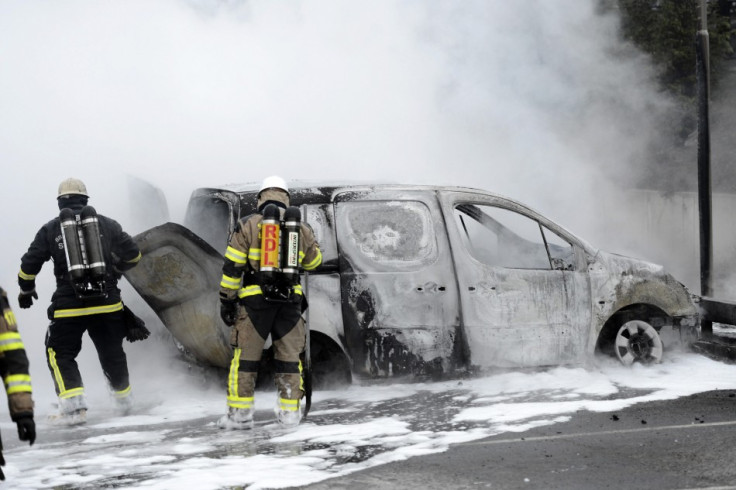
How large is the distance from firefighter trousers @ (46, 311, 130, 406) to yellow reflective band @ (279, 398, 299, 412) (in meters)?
1.42

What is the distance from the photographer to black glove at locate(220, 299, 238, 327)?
6367 millimetres

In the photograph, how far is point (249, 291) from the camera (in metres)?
6.35

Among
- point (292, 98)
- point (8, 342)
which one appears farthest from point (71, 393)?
point (292, 98)

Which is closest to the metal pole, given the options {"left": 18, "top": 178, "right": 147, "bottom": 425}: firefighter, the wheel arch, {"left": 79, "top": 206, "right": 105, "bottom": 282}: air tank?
the wheel arch

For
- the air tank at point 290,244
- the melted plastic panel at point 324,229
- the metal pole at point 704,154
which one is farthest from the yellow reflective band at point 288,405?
the metal pole at point 704,154

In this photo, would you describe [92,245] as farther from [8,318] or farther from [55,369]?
[8,318]

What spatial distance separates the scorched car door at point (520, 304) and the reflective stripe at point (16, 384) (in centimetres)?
380

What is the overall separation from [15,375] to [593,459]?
2987 millimetres

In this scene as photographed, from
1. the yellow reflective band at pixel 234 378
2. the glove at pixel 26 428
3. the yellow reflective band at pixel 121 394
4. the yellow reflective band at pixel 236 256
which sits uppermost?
the yellow reflective band at pixel 236 256

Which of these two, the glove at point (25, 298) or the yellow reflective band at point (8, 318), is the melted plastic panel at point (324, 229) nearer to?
the glove at point (25, 298)

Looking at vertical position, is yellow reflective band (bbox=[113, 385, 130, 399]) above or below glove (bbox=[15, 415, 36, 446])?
below

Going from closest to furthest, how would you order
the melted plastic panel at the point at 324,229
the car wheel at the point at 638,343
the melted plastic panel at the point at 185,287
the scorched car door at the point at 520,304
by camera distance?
the melted plastic panel at the point at 185,287 < the melted plastic panel at the point at 324,229 < the scorched car door at the point at 520,304 < the car wheel at the point at 638,343

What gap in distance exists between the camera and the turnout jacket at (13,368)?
163 inches

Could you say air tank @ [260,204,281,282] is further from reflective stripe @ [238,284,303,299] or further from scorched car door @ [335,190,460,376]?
scorched car door @ [335,190,460,376]
